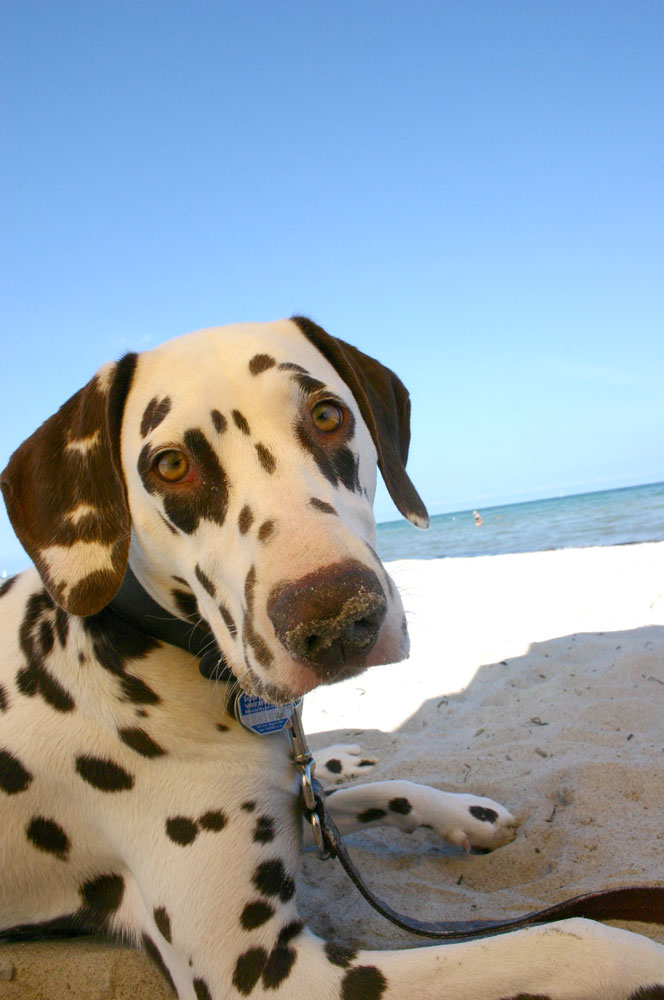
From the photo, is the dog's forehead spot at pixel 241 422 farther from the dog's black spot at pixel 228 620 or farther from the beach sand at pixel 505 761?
the beach sand at pixel 505 761

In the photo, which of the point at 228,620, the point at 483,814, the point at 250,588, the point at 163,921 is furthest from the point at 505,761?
the point at 250,588

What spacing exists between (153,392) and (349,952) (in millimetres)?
1668

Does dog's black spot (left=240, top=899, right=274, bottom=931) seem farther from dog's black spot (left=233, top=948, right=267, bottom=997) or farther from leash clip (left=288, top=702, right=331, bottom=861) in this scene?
leash clip (left=288, top=702, right=331, bottom=861)

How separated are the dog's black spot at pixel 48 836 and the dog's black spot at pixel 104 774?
0.20 meters

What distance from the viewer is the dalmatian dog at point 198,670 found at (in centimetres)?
158

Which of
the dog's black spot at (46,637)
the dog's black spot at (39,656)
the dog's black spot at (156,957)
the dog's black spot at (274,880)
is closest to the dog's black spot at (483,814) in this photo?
the dog's black spot at (274,880)

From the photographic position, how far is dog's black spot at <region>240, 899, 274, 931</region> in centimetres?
170

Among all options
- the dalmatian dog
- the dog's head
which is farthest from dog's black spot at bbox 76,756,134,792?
the dog's head

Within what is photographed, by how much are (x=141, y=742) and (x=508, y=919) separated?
1.20 meters

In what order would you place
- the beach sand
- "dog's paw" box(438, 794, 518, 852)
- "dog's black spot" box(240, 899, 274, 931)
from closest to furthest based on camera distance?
"dog's black spot" box(240, 899, 274, 931)
the beach sand
"dog's paw" box(438, 794, 518, 852)

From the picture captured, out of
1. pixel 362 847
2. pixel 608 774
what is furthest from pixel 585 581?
pixel 362 847

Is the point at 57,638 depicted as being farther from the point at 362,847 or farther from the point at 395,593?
the point at 362,847

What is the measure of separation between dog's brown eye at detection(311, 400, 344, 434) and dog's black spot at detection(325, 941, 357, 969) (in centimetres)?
142

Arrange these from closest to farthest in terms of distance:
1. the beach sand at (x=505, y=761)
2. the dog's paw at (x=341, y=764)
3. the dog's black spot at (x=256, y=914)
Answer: the dog's black spot at (x=256, y=914) < the beach sand at (x=505, y=761) < the dog's paw at (x=341, y=764)
